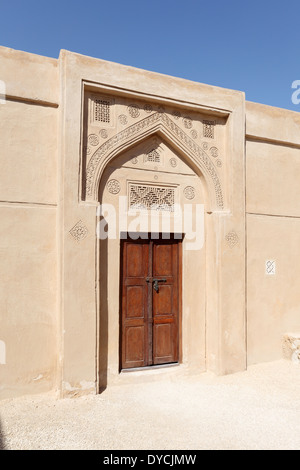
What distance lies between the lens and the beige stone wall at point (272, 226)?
5.44m

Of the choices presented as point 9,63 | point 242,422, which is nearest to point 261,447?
point 242,422

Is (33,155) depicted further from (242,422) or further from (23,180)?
(242,422)

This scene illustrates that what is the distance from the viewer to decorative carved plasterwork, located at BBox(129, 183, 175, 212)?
4.80 m

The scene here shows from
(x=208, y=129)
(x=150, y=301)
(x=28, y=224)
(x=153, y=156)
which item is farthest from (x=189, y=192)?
(x=28, y=224)

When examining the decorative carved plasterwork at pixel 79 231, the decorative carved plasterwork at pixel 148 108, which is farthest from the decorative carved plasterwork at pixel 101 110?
the decorative carved plasterwork at pixel 79 231

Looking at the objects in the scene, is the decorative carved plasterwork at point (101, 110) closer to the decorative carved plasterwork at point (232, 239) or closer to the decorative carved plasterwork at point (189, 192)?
the decorative carved plasterwork at point (189, 192)

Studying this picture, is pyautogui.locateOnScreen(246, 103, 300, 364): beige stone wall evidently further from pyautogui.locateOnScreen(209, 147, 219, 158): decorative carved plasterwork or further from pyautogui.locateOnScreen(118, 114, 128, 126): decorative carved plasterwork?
pyautogui.locateOnScreen(118, 114, 128, 126): decorative carved plasterwork

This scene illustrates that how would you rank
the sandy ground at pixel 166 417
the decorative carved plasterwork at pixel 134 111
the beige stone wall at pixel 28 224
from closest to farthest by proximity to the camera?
1. the sandy ground at pixel 166 417
2. the beige stone wall at pixel 28 224
3. the decorative carved plasterwork at pixel 134 111

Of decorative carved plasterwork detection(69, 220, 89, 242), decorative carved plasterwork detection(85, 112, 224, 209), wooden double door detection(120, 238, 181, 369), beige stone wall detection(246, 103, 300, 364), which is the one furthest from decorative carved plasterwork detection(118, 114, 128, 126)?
beige stone wall detection(246, 103, 300, 364)

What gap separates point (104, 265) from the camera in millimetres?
4555

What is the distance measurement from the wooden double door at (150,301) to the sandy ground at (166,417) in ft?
1.37

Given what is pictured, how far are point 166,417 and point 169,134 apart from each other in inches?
138

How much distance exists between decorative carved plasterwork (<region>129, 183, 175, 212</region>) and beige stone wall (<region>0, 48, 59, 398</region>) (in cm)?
105

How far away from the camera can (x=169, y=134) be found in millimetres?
4914
